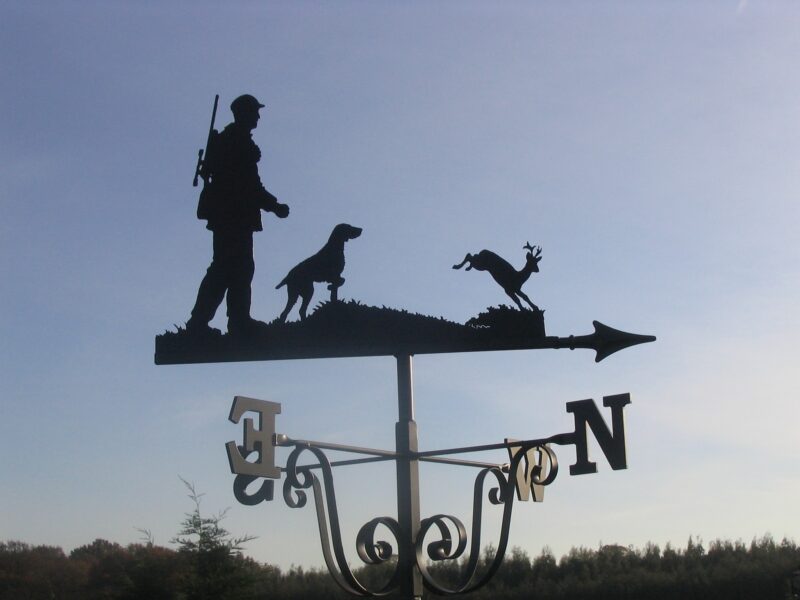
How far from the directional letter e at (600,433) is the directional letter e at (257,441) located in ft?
4.37

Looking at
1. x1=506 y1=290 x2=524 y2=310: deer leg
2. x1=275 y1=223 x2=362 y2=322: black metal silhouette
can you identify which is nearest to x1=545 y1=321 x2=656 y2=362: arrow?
x1=506 y1=290 x2=524 y2=310: deer leg

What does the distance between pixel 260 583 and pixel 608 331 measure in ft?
34.5

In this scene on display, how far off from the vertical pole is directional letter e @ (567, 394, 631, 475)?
0.72 m

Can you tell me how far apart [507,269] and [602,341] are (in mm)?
680

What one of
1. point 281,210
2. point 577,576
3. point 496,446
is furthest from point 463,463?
point 577,576

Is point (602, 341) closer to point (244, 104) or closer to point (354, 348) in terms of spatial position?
point (354, 348)

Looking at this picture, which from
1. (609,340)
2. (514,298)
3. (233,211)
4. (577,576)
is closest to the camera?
(609,340)

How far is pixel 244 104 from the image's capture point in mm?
5551

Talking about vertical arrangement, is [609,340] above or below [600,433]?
above

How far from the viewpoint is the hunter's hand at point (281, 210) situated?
18.0ft

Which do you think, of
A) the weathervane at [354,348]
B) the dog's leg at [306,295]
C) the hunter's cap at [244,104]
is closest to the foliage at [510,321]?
the weathervane at [354,348]

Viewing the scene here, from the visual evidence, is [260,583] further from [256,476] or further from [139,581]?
[256,476]

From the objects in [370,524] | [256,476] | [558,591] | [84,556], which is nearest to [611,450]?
[370,524]

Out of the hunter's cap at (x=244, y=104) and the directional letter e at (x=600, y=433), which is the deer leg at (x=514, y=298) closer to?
the directional letter e at (x=600, y=433)
